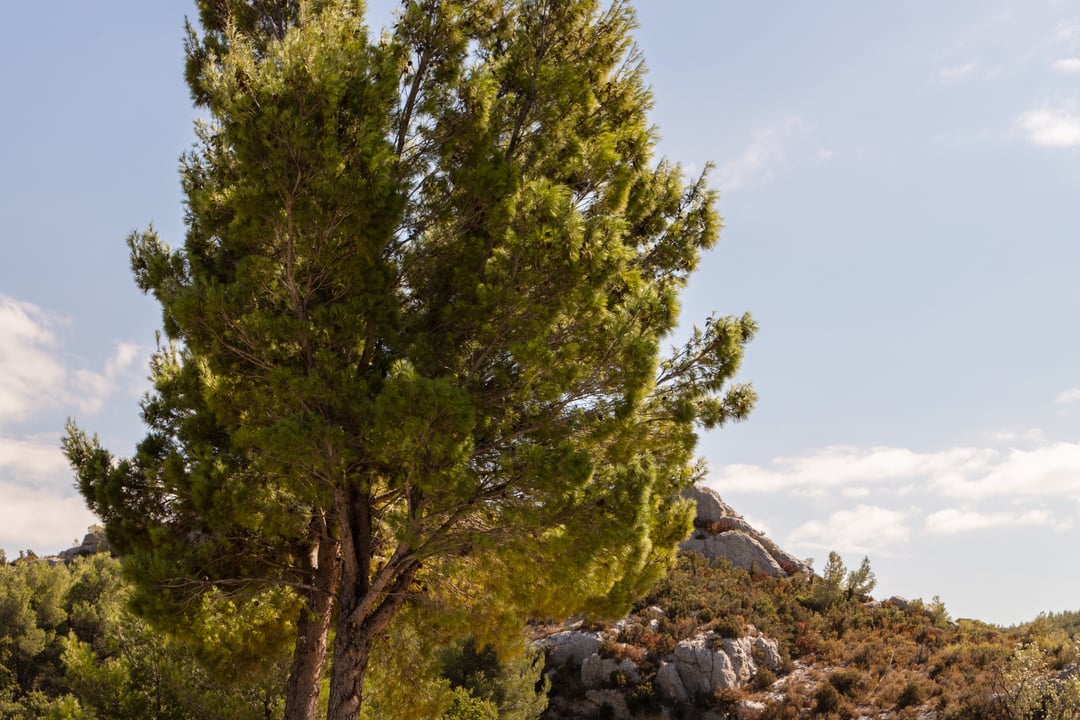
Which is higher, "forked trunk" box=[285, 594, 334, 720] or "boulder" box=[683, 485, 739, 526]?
"boulder" box=[683, 485, 739, 526]

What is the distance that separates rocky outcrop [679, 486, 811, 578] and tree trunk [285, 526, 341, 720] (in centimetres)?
2756

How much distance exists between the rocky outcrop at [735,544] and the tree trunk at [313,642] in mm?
27564

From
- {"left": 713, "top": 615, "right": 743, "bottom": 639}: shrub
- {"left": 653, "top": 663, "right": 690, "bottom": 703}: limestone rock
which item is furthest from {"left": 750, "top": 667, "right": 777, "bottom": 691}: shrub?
{"left": 653, "top": 663, "right": 690, "bottom": 703}: limestone rock

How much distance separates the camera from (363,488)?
7.61 m

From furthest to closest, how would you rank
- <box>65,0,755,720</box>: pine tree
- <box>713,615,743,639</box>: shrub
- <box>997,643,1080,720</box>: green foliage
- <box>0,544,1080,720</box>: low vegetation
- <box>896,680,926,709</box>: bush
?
<box>713,615,743,639</box>: shrub < <box>896,680,926,709</box>: bush < <box>997,643,1080,720</box>: green foliage < <box>0,544,1080,720</box>: low vegetation < <box>65,0,755,720</box>: pine tree

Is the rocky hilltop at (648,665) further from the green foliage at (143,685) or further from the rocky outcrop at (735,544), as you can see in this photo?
the green foliage at (143,685)

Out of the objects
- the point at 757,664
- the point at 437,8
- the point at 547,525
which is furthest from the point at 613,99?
the point at 757,664

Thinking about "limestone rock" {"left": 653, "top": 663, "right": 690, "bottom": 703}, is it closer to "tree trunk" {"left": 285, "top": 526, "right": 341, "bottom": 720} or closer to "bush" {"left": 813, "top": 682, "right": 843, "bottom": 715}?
"bush" {"left": 813, "top": 682, "right": 843, "bottom": 715}

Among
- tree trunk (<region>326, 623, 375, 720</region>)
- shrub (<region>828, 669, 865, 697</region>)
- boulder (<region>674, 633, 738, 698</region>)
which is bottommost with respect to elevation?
shrub (<region>828, 669, 865, 697</region>)

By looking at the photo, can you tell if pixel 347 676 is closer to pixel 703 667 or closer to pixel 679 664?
pixel 703 667

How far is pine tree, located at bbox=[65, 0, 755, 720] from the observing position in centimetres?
663

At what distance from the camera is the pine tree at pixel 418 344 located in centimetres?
663

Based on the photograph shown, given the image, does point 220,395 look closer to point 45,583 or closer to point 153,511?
point 153,511

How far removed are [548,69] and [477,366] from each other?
3.29 metres
